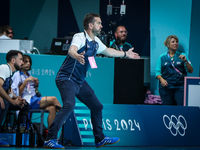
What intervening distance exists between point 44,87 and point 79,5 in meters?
3.93

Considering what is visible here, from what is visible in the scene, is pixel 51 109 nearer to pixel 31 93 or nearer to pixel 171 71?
pixel 31 93

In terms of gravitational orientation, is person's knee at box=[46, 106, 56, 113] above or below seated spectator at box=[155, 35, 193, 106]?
below

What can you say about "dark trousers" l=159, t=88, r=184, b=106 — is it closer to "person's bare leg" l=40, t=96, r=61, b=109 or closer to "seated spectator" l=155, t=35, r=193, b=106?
"seated spectator" l=155, t=35, r=193, b=106

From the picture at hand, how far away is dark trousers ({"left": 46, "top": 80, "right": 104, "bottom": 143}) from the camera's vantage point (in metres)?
4.10

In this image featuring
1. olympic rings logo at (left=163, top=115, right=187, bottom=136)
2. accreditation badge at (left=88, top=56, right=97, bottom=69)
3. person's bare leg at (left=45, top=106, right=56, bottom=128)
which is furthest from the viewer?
person's bare leg at (left=45, top=106, right=56, bottom=128)

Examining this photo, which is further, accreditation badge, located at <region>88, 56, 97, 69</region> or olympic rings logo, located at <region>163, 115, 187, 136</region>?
olympic rings logo, located at <region>163, 115, 187, 136</region>

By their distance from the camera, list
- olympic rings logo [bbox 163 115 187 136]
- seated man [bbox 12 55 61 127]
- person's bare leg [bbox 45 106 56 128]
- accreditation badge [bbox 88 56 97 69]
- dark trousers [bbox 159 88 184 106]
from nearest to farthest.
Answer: accreditation badge [bbox 88 56 97 69]
olympic rings logo [bbox 163 115 187 136]
person's bare leg [bbox 45 106 56 128]
seated man [bbox 12 55 61 127]
dark trousers [bbox 159 88 184 106]

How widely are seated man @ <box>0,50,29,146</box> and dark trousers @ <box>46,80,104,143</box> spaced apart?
1.35m

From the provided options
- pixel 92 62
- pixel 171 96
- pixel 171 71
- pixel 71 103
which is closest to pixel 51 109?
pixel 71 103

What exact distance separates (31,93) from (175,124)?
7.95ft

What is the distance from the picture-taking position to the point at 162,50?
808cm

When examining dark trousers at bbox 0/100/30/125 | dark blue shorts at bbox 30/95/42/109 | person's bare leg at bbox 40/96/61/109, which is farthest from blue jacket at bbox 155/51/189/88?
dark trousers at bbox 0/100/30/125

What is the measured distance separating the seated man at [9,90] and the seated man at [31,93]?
31 centimetres

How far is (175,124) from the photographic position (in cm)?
566
